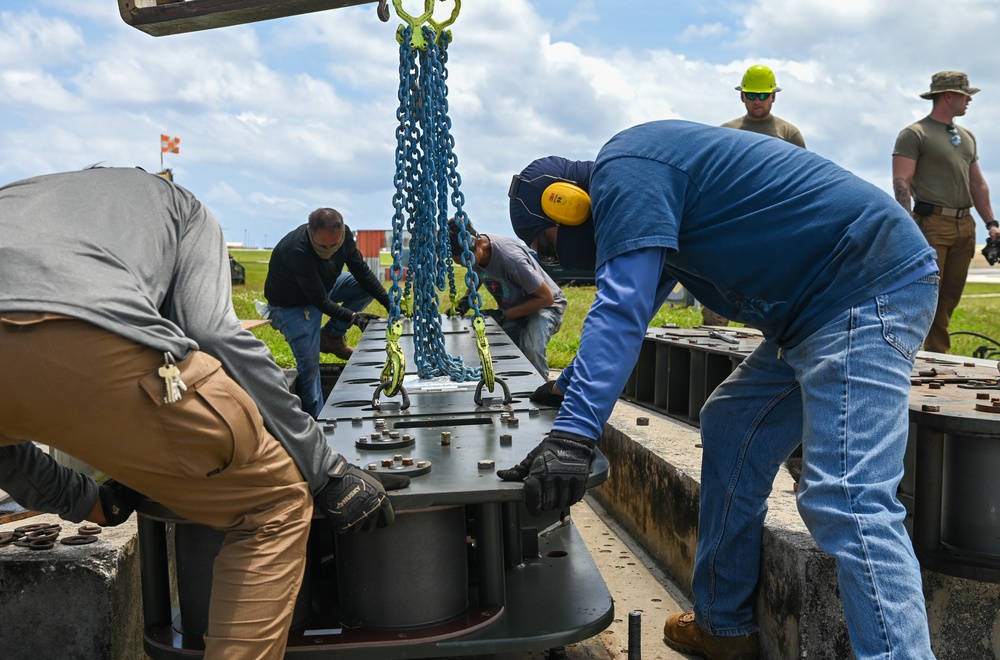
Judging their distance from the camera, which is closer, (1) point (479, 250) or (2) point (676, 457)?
(2) point (676, 457)

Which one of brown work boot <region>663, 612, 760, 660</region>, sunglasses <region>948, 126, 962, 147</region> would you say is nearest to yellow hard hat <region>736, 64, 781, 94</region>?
sunglasses <region>948, 126, 962, 147</region>

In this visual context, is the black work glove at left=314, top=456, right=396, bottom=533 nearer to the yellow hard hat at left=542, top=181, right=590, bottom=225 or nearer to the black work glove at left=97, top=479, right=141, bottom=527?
the black work glove at left=97, top=479, right=141, bottom=527

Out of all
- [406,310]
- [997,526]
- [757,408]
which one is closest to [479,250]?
[406,310]

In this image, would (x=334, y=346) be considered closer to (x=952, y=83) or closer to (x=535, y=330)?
(x=535, y=330)

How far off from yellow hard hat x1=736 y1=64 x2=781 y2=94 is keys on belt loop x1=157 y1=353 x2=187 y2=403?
550 centimetres

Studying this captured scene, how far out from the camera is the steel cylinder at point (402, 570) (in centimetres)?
277

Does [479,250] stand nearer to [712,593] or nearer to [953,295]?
[953,295]

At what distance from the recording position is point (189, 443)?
7.52 feet

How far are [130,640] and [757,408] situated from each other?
7.38 ft

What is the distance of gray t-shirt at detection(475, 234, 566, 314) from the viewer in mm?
7508

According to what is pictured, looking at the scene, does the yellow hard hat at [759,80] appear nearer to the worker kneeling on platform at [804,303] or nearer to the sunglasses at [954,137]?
the sunglasses at [954,137]

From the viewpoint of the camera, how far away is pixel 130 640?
3.28 metres

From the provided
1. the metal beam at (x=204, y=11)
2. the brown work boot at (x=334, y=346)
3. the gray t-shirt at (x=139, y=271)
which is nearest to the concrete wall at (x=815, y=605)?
the gray t-shirt at (x=139, y=271)

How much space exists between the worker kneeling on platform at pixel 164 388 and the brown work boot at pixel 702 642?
136 cm
